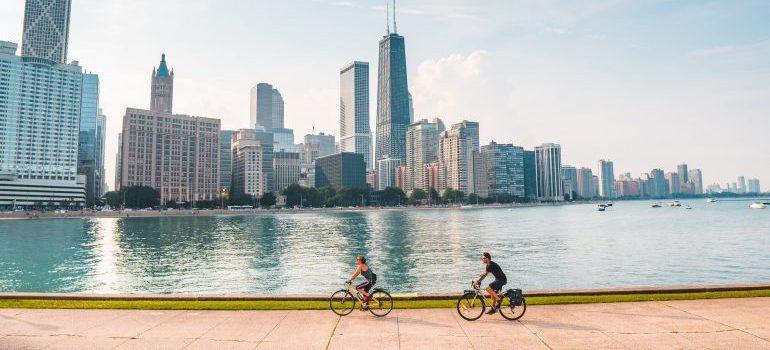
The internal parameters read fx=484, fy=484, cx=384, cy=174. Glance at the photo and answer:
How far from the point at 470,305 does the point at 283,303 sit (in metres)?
7.91

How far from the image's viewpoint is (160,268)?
53.6m

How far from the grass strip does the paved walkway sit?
703mm

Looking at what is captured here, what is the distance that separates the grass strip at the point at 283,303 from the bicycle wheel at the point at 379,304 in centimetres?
121

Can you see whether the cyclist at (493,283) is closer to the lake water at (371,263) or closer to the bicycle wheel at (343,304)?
the bicycle wheel at (343,304)

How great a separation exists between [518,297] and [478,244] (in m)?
61.9

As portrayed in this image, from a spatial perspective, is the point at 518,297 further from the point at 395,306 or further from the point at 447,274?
the point at 447,274

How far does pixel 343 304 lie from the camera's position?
62.3 ft

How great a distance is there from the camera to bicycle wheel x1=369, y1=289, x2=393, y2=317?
18812 mm

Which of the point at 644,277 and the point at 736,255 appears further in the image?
the point at 736,255

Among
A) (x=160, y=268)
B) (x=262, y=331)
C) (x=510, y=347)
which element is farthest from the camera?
(x=160, y=268)

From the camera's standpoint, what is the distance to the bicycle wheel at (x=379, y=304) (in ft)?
61.7

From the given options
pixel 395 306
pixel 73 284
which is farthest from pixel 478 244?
pixel 395 306

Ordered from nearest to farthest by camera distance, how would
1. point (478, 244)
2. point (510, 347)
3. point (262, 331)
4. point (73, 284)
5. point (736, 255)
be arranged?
1. point (510, 347)
2. point (262, 331)
3. point (73, 284)
4. point (736, 255)
5. point (478, 244)

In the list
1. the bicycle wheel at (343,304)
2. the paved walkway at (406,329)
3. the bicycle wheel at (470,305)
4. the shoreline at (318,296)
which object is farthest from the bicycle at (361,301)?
the bicycle wheel at (470,305)
